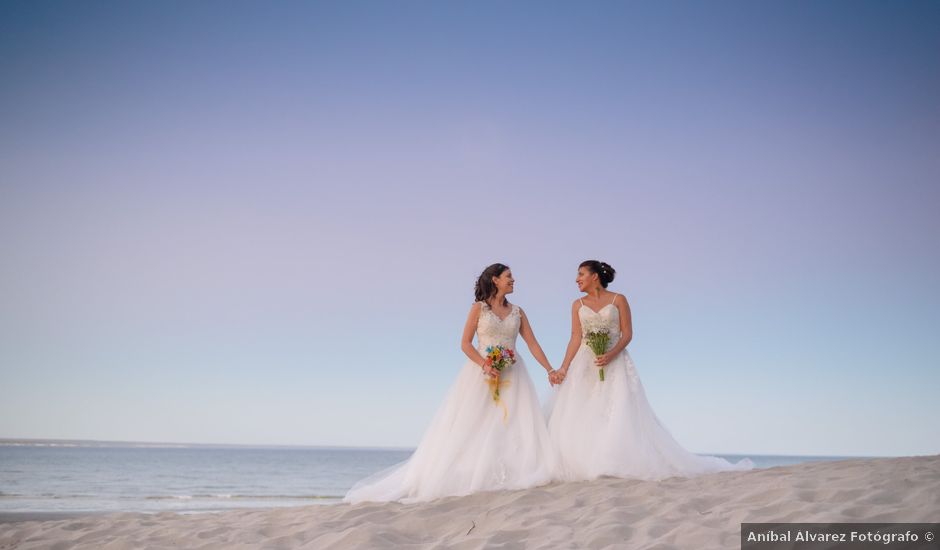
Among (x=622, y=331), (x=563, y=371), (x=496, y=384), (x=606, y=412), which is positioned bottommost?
(x=606, y=412)

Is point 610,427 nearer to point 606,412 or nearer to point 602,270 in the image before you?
point 606,412

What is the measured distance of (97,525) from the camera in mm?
7098

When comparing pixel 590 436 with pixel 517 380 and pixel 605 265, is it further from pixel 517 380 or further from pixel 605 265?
pixel 605 265

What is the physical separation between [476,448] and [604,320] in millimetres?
2021

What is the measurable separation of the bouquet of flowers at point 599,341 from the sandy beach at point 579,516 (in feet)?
5.15

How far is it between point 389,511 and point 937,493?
423 centimetres

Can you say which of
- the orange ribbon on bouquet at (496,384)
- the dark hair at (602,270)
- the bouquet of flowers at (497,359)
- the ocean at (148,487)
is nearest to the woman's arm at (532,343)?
the bouquet of flowers at (497,359)

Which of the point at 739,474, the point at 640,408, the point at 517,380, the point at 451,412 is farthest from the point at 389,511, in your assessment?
the point at 739,474

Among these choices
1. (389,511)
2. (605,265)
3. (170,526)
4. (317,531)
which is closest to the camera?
(317,531)

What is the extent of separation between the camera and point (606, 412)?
7.59m

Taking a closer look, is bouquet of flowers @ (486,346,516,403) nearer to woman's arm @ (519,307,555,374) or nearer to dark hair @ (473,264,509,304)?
woman's arm @ (519,307,555,374)

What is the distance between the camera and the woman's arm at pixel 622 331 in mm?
7797

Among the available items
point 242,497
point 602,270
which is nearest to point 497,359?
point 602,270

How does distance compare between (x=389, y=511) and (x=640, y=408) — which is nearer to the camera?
(x=389, y=511)
